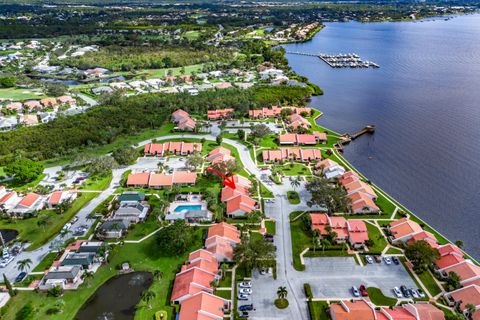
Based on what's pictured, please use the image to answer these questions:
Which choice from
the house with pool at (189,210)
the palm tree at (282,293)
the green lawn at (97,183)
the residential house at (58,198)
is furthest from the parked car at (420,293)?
the residential house at (58,198)

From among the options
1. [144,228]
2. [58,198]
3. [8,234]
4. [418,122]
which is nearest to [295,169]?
[144,228]

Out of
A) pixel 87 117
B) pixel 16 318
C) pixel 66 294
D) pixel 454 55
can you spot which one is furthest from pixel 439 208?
pixel 454 55

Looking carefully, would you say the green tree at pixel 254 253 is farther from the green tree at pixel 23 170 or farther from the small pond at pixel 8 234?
the green tree at pixel 23 170

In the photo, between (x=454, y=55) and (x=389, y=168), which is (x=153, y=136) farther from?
(x=454, y=55)

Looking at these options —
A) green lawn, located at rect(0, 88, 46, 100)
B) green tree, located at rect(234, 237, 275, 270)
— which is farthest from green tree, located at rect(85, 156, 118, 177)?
green lawn, located at rect(0, 88, 46, 100)

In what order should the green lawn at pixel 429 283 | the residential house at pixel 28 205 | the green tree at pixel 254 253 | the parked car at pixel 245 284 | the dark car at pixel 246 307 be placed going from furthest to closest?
1. the residential house at pixel 28 205
2. the green tree at pixel 254 253
3. the parked car at pixel 245 284
4. the green lawn at pixel 429 283
5. the dark car at pixel 246 307

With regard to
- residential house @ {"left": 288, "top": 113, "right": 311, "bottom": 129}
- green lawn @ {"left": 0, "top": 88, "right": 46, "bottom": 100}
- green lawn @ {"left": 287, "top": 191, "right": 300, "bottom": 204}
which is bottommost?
green lawn @ {"left": 287, "top": 191, "right": 300, "bottom": 204}

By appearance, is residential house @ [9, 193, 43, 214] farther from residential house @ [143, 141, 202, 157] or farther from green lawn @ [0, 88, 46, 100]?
green lawn @ [0, 88, 46, 100]
